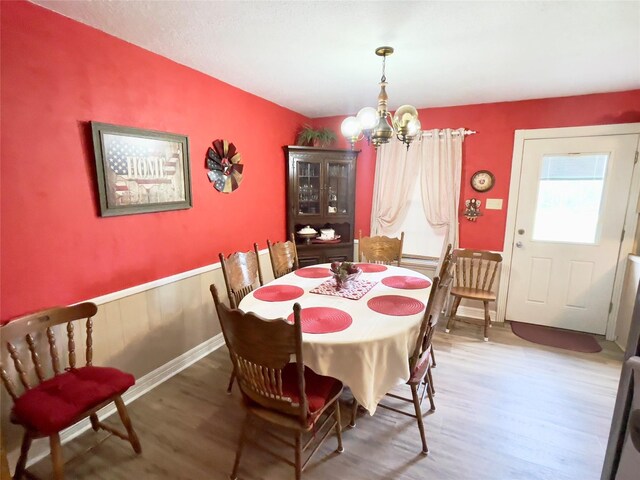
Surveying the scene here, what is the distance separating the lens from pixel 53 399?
1.51 m

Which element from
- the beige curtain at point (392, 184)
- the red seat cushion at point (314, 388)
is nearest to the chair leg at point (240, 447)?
the red seat cushion at point (314, 388)

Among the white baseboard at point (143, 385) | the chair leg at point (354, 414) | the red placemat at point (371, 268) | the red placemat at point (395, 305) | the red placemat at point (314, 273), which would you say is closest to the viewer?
the white baseboard at point (143, 385)

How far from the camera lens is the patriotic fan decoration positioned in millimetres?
2738

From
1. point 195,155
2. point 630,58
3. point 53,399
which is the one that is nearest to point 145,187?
point 195,155

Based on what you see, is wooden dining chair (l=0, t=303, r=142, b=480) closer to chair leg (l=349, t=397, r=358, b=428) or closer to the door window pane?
chair leg (l=349, t=397, r=358, b=428)

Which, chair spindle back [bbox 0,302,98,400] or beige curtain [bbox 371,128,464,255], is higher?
beige curtain [bbox 371,128,464,255]

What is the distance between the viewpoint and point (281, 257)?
111 inches

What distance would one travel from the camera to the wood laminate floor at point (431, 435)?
1673 mm

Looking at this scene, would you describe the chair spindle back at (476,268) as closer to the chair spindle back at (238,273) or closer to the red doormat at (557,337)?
the red doormat at (557,337)

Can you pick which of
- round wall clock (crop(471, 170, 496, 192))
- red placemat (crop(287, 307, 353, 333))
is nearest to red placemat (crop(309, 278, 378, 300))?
red placemat (crop(287, 307, 353, 333))

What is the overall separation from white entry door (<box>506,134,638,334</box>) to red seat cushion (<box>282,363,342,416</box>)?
274 centimetres

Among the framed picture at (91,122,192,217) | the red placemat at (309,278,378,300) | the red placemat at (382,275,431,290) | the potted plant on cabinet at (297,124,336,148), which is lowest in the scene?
the red placemat at (309,278,378,300)

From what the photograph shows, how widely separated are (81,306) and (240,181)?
169cm

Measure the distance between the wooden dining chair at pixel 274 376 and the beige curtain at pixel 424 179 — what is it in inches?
99.4
